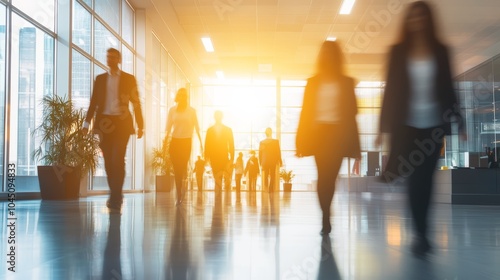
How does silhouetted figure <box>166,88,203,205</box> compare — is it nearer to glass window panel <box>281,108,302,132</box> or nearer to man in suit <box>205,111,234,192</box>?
man in suit <box>205,111,234,192</box>

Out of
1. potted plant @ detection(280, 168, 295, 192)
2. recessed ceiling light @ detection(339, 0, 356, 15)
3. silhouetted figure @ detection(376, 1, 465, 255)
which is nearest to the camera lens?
silhouetted figure @ detection(376, 1, 465, 255)

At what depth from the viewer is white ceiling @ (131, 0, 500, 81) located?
15.2 metres

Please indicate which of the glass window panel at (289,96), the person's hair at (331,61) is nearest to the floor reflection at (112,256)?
the person's hair at (331,61)

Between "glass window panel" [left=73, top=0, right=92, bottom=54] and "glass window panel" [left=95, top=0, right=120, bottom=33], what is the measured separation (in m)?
0.76

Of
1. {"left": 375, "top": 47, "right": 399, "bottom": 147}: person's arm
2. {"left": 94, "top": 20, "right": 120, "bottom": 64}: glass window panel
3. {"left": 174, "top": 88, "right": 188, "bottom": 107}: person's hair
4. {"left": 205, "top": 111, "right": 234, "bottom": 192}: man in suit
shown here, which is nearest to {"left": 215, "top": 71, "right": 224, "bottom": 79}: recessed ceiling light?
{"left": 94, "top": 20, "right": 120, "bottom": 64}: glass window panel

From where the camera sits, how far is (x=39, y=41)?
10.6 metres

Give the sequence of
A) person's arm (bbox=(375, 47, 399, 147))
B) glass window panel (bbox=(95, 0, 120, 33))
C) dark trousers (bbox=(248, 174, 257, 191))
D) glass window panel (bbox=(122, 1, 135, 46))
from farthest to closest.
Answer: dark trousers (bbox=(248, 174, 257, 191)) → glass window panel (bbox=(122, 1, 135, 46)) → glass window panel (bbox=(95, 0, 120, 33)) → person's arm (bbox=(375, 47, 399, 147))

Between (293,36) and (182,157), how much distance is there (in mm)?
12020

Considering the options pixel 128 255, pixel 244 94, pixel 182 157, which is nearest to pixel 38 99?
pixel 182 157

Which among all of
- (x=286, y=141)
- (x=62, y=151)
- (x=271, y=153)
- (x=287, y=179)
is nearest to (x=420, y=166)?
(x=62, y=151)

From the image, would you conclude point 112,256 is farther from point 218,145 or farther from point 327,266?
point 218,145

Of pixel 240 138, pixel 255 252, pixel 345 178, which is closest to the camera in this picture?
pixel 255 252

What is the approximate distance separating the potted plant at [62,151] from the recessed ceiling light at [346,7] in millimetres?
7845

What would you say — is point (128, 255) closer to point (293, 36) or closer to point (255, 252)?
point (255, 252)
